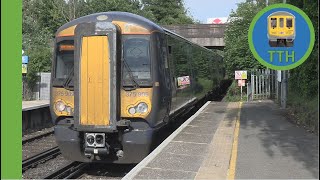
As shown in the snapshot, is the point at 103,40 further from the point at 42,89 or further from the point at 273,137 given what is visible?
the point at 42,89

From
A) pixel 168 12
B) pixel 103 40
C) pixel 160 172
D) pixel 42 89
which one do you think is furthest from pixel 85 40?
pixel 168 12

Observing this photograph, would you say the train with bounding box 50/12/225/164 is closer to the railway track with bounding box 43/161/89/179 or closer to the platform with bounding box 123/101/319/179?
the railway track with bounding box 43/161/89/179

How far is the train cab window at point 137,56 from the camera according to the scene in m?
8.97

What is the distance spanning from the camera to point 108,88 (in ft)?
28.3

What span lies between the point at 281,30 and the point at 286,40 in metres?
0.10

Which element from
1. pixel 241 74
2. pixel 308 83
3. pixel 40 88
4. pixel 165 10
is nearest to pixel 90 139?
pixel 308 83

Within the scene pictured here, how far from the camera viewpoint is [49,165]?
1034 centimetres

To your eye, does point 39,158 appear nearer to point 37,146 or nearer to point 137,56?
point 37,146

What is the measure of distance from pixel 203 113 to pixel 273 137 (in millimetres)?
5589

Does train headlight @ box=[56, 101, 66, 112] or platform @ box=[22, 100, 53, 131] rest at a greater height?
train headlight @ box=[56, 101, 66, 112]

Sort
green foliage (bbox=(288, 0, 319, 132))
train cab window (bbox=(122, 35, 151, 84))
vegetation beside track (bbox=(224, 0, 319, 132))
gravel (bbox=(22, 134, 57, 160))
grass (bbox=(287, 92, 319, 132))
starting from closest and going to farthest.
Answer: train cab window (bbox=(122, 35, 151, 84)), grass (bbox=(287, 92, 319, 132)), green foliage (bbox=(288, 0, 319, 132)), gravel (bbox=(22, 134, 57, 160)), vegetation beside track (bbox=(224, 0, 319, 132))

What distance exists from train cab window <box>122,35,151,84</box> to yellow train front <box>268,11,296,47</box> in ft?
16.2

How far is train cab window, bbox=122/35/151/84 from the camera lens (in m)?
8.97

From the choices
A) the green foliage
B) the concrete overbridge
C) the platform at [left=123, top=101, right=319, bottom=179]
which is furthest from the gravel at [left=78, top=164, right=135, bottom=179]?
the concrete overbridge
